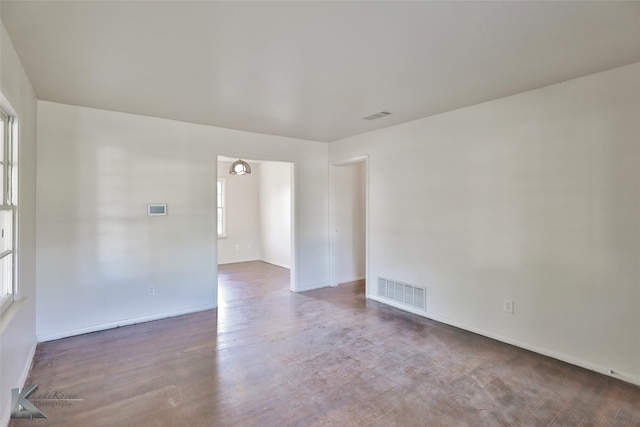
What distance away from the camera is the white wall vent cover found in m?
4.02

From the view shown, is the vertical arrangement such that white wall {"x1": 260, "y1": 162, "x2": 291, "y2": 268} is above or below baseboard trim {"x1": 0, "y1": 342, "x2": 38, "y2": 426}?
above

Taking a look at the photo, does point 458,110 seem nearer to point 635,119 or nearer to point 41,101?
point 635,119

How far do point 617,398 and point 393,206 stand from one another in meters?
2.75

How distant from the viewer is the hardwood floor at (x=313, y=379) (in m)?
2.12

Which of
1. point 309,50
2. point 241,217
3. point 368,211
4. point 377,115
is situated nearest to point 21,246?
point 309,50

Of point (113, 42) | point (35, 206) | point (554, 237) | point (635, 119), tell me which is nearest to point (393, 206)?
point (554, 237)

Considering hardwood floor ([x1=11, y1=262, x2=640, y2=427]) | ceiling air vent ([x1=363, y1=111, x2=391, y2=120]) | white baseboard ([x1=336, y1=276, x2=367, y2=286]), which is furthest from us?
white baseboard ([x1=336, y1=276, x2=367, y2=286])

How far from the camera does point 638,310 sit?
2445mm

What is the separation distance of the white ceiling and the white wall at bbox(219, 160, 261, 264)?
4.42 metres

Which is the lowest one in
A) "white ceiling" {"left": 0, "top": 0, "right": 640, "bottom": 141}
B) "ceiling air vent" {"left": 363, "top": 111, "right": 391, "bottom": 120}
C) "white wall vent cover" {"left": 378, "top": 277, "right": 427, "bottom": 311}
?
"white wall vent cover" {"left": 378, "top": 277, "right": 427, "bottom": 311}

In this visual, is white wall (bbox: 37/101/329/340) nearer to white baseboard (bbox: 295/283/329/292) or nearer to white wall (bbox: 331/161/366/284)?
white baseboard (bbox: 295/283/329/292)

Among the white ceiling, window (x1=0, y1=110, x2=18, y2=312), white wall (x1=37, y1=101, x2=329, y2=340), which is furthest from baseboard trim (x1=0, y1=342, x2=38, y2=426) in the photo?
the white ceiling

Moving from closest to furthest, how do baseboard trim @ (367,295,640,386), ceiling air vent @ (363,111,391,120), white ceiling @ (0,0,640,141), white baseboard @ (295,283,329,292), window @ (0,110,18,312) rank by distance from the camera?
white ceiling @ (0,0,640,141), window @ (0,110,18,312), baseboard trim @ (367,295,640,386), ceiling air vent @ (363,111,391,120), white baseboard @ (295,283,329,292)

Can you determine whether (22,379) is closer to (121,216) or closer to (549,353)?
(121,216)
